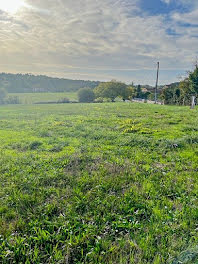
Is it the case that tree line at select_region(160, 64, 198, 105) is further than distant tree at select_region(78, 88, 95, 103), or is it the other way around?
distant tree at select_region(78, 88, 95, 103)

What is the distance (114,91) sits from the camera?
52.0 m

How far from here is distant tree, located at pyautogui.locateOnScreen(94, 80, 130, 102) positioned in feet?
170

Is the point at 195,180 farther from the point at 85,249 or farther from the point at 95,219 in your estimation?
the point at 85,249

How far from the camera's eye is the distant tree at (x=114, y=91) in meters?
51.8

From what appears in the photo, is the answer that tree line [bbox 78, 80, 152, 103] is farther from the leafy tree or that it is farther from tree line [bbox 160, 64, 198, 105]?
the leafy tree

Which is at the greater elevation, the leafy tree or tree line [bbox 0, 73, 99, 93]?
tree line [bbox 0, 73, 99, 93]

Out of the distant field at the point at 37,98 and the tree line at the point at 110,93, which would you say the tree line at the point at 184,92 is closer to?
the tree line at the point at 110,93

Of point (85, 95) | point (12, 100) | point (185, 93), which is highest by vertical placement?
point (85, 95)

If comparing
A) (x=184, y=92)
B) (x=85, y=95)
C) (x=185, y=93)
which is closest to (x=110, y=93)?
(x=85, y=95)

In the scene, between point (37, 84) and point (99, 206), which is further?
point (37, 84)

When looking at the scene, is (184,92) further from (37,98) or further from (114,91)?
(37,98)

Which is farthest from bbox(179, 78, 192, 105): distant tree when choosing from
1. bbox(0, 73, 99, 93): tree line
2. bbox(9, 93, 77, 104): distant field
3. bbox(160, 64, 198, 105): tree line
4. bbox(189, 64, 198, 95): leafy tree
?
bbox(0, 73, 99, 93): tree line

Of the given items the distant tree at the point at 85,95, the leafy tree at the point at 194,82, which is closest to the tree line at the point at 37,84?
the distant tree at the point at 85,95

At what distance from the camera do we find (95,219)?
3.00 m
